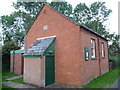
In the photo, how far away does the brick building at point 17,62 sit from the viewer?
13.5m

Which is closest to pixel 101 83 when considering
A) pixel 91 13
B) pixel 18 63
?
pixel 18 63

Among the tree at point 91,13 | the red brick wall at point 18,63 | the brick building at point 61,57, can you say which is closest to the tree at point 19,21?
the tree at point 91,13

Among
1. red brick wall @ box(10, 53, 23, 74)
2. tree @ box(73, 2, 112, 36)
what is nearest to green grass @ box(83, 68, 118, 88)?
red brick wall @ box(10, 53, 23, 74)

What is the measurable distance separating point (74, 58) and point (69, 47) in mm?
971

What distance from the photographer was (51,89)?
23.5ft

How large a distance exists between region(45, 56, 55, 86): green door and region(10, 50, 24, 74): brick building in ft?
21.0

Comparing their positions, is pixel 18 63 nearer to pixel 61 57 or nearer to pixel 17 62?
pixel 17 62

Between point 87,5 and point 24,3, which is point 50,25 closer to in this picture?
point 24,3

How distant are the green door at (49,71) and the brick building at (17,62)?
21.0ft

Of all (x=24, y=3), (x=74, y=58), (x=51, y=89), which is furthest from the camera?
(x=24, y=3)

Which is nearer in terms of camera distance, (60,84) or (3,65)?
(60,84)

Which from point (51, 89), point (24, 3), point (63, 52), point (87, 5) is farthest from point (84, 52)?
point (87, 5)

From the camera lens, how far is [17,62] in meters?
13.9

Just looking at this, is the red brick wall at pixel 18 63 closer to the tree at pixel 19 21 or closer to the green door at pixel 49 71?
the green door at pixel 49 71
